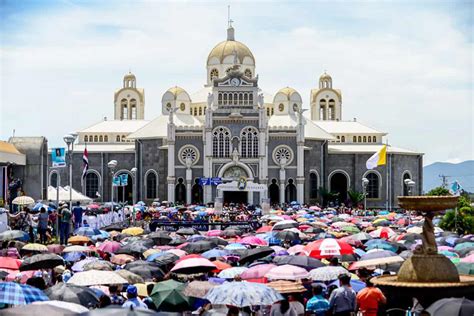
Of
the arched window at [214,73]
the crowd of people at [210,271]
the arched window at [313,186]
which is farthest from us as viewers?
the arched window at [214,73]

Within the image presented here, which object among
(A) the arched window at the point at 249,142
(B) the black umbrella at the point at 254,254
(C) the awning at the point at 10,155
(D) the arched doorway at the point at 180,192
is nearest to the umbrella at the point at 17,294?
(B) the black umbrella at the point at 254,254

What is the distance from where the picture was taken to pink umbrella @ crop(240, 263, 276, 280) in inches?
723

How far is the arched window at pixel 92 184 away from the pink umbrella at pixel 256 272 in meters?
69.6

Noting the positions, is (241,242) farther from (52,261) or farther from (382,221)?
(382,221)

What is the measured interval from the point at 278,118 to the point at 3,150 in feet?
147

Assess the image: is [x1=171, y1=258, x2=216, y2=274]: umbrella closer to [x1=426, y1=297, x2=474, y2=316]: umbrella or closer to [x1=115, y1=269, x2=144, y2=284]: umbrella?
[x1=115, y1=269, x2=144, y2=284]: umbrella

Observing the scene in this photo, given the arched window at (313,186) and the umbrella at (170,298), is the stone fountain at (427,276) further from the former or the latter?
the arched window at (313,186)

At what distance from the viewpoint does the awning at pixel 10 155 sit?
142ft

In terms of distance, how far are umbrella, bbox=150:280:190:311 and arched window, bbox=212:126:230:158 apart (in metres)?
64.5

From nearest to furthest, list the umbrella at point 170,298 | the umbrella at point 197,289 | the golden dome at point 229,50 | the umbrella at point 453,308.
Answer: the umbrella at point 453,308 → the umbrella at point 170,298 → the umbrella at point 197,289 → the golden dome at point 229,50

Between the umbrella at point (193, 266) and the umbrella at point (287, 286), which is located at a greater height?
Result: the umbrella at point (193, 266)

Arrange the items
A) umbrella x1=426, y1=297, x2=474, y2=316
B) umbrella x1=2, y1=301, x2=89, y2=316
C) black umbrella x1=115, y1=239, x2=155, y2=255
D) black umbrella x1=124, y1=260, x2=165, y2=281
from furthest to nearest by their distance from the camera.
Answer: black umbrella x1=115, y1=239, x2=155, y2=255 < black umbrella x1=124, y1=260, x2=165, y2=281 < umbrella x1=426, y1=297, x2=474, y2=316 < umbrella x1=2, y1=301, x2=89, y2=316

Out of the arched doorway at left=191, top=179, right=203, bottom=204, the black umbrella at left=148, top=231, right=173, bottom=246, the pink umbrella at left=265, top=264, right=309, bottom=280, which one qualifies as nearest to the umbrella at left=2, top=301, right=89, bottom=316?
the pink umbrella at left=265, top=264, right=309, bottom=280

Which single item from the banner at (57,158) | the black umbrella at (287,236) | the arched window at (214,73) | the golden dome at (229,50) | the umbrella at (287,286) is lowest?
the umbrella at (287,286)
